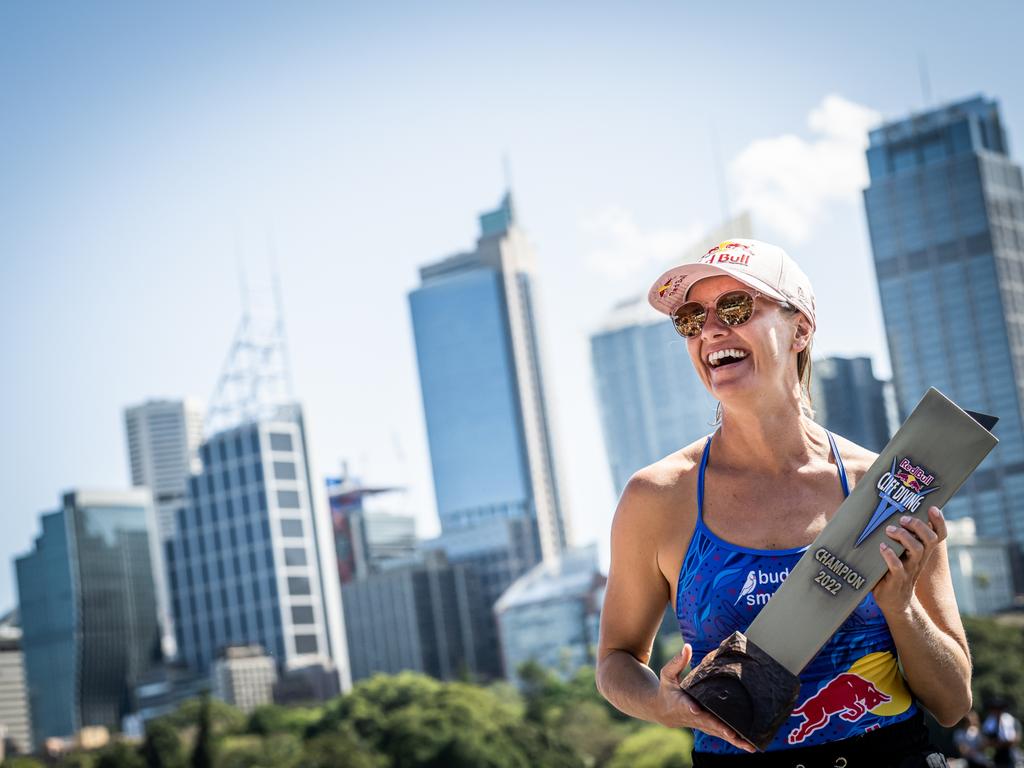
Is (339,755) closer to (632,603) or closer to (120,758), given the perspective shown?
(120,758)

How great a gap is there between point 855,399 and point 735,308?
594 feet

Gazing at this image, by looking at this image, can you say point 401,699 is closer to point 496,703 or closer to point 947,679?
point 496,703

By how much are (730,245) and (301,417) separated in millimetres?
179340

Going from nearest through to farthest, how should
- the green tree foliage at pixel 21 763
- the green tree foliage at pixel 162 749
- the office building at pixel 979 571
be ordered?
the green tree foliage at pixel 162 749
the green tree foliage at pixel 21 763
the office building at pixel 979 571

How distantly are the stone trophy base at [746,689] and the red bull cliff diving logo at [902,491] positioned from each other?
Answer: 1.17 ft

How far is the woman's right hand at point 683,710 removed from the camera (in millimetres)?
3660

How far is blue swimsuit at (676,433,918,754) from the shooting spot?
12.6 ft

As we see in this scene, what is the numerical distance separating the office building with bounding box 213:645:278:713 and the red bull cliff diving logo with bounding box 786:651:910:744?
153813 millimetres

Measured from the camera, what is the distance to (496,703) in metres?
101

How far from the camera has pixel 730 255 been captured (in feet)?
13.5

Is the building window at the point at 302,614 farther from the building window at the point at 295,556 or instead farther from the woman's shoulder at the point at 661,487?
the woman's shoulder at the point at 661,487

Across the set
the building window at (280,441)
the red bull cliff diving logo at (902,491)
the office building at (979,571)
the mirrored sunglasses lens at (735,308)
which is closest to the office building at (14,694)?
the building window at (280,441)

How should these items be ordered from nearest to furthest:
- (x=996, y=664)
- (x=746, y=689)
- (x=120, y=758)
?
1. (x=746, y=689)
2. (x=996, y=664)
3. (x=120, y=758)

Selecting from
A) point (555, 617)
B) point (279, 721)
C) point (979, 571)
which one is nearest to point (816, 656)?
point (279, 721)
